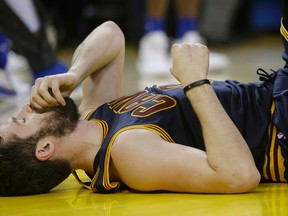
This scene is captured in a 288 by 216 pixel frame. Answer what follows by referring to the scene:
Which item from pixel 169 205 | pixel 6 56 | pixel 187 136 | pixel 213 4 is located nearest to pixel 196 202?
pixel 169 205

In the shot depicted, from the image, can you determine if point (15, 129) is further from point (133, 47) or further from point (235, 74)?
point (133, 47)

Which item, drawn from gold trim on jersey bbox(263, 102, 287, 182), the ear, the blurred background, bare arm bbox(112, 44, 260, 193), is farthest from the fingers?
the blurred background

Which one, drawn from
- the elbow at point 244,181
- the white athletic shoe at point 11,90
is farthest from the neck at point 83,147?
the white athletic shoe at point 11,90

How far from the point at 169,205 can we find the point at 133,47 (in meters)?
5.11

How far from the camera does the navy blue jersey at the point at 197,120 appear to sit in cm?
199

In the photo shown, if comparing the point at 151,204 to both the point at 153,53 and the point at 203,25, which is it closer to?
the point at 153,53

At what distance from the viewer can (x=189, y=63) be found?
2.00 metres

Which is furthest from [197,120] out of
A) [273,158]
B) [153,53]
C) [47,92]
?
[153,53]

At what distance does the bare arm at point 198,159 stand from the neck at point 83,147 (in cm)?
11

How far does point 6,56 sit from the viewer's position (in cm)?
414

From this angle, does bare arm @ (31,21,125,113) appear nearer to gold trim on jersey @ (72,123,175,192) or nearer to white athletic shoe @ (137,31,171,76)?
gold trim on jersey @ (72,123,175,192)

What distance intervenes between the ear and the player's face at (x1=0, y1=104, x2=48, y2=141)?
0.15 feet

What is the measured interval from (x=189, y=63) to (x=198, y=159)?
0.30 metres

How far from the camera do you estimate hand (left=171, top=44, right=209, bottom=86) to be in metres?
1.97
